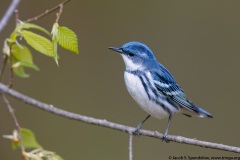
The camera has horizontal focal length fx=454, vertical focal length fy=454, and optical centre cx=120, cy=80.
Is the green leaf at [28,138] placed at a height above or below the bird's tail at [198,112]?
below

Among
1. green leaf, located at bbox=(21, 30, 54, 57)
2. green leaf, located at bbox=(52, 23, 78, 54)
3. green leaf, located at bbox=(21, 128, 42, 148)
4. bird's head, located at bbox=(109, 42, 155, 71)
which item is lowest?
green leaf, located at bbox=(21, 128, 42, 148)

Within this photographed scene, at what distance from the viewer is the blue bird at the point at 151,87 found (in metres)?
3.16

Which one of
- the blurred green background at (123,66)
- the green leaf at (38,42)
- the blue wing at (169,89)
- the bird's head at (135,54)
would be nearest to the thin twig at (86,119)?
the green leaf at (38,42)

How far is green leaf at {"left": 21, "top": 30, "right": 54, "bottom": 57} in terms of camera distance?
6.47 ft

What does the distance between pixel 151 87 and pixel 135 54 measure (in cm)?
32

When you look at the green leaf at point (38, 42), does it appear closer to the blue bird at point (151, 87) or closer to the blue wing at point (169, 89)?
the blue bird at point (151, 87)

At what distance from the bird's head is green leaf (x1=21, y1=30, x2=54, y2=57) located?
1.30m

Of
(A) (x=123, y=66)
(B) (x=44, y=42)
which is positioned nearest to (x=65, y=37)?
(B) (x=44, y=42)

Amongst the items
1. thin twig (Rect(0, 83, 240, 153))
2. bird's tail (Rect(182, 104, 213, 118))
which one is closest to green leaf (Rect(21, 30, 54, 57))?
thin twig (Rect(0, 83, 240, 153))

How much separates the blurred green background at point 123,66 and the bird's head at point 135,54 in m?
1.51

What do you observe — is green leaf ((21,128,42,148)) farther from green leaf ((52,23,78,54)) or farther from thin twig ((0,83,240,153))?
green leaf ((52,23,78,54))

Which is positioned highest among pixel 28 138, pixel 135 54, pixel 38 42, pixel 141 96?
pixel 135 54

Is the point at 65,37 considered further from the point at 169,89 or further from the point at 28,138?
the point at 169,89

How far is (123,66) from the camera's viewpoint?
5098 millimetres
